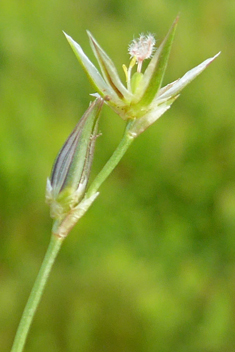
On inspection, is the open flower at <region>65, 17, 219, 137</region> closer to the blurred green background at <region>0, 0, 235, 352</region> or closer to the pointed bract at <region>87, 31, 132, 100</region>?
the pointed bract at <region>87, 31, 132, 100</region>

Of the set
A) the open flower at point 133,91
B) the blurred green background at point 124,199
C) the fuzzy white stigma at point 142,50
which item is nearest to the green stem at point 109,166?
the open flower at point 133,91

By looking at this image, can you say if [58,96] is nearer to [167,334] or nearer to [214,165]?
[214,165]

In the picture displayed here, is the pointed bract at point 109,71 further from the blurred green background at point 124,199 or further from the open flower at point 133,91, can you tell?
the blurred green background at point 124,199

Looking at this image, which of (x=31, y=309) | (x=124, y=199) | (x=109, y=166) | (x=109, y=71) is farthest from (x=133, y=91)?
(x=124, y=199)

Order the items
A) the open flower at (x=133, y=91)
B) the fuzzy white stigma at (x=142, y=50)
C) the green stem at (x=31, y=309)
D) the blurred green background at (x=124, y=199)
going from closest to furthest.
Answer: the green stem at (x=31, y=309) → the open flower at (x=133, y=91) → the fuzzy white stigma at (x=142, y=50) → the blurred green background at (x=124, y=199)

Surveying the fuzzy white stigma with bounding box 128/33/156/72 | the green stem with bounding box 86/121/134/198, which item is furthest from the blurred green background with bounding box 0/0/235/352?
the green stem with bounding box 86/121/134/198
